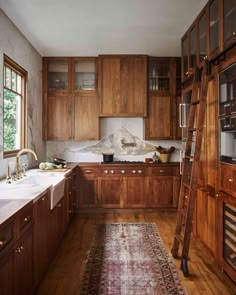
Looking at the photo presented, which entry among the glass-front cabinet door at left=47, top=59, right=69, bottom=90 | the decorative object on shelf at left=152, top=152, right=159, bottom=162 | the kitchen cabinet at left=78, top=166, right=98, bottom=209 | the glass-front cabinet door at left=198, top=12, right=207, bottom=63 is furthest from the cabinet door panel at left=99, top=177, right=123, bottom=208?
the glass-front cabinet door at left=198, top=12, right=207, bottom=63

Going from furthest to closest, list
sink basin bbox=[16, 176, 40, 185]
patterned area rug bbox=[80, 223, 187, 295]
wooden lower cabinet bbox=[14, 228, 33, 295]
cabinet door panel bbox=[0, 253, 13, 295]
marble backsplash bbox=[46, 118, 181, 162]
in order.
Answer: marble backsplash bbox=[46, 118, 181, 162] → sink basin bbox=[16, 176, 40, 185] → patterned area rug bbox=[80, 223, 187, 295] → wooden lower cabinet bbox=[14, 228, 33, 295] → cabinet door panel bbox=[0, 253, 13, 295]

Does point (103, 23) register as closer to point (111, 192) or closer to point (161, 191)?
point (111, 192)

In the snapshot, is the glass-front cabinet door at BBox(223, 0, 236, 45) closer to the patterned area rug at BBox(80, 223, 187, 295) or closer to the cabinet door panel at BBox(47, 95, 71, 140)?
the patterned area rug at BBox(80, 223, 187, 295)

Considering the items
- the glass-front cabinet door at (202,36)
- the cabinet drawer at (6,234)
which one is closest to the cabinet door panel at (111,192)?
the glass-front cabinet door at (202,36)

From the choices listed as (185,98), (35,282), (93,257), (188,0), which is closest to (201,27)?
(188,0)

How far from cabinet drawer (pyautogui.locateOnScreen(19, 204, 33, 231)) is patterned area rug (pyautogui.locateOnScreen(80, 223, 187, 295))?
A: 32.6 inches

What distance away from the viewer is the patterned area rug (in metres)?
2.46

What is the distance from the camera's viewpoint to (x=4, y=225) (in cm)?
159

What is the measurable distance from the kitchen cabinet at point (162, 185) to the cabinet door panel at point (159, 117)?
2.00 ft

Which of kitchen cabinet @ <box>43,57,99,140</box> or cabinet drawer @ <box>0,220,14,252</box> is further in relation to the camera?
kitchen cabinet @ <box>43,57,99,140</box>

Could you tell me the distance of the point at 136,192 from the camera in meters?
4.97

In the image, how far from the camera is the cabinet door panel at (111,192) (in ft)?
16.3

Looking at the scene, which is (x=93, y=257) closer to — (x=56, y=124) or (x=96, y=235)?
(x=96, y=235)

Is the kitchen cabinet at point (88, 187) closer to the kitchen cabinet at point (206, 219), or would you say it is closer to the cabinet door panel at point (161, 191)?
the cabinet door panel at point (161, 191)
